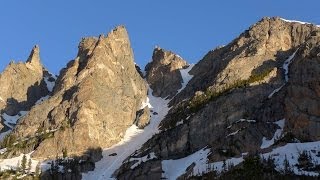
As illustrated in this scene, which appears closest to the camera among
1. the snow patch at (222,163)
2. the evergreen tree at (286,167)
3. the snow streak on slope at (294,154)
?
the evergreen tree at (286,167)

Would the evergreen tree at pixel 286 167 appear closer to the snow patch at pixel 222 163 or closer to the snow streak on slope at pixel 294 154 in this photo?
the snow streak on slope at pixel 294 154

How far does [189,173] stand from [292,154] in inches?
1393

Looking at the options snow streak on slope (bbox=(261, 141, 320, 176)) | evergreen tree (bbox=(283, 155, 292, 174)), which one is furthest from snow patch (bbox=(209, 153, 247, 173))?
evergreen tree (bbox=(283, 155, 292, 174))

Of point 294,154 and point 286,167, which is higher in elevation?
point 294,154

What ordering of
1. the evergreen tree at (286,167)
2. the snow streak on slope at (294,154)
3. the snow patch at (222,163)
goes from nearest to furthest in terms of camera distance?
the evergreen tree at (286,167) → the snow streak on slope at (294,154) → the snow patch at (222,163)

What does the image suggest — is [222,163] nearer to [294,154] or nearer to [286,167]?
[294,154]

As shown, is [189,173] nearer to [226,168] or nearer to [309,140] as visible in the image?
[226,168]

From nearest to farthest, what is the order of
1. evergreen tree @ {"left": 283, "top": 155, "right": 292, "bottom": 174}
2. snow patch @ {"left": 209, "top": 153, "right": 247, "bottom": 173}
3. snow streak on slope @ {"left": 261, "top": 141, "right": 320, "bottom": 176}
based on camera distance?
evergreen tree @ {"left": 283, "top": 155, "right": 292, "bottom": 174}, snow streak on slope @ {"left": 261, "top": 141, "right": 320, "bottom": 176}, snow patch @ {"left": 209, "top": 153, "right": 247, "bottom": 173}

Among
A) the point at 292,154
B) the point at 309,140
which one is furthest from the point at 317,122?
the point at 292,154

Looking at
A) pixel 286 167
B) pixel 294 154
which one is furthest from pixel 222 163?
pixel 286 167

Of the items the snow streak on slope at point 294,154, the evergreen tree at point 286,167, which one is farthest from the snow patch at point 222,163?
the evergreen tree at point 286,167

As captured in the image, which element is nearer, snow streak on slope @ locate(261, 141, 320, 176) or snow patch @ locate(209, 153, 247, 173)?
snow streak on slope @ locate(261, 141, 320, 176)

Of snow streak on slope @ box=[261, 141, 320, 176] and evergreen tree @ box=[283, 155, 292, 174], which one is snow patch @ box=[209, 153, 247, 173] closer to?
snow streak on slope @ box=[261, 141, 320, 176]

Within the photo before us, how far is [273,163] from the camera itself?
577 ft
